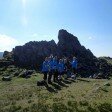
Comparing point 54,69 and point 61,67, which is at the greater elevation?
point 61,67

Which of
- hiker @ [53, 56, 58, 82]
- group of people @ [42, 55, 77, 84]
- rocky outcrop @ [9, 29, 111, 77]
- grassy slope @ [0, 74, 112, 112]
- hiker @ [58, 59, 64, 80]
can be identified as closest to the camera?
grassy slope @ [0, 74, 112, 112]

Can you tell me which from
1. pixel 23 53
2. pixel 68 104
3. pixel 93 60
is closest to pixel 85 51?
pixel 93 60

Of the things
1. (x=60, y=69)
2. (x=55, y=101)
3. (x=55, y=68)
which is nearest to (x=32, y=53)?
(x=60, y=69)

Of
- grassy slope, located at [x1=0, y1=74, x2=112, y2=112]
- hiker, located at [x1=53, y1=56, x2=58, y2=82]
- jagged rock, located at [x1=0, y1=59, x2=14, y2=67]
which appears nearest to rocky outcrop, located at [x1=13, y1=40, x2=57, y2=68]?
jagged rock, located at [x1=0, y1=59, x2=14, y2=67]

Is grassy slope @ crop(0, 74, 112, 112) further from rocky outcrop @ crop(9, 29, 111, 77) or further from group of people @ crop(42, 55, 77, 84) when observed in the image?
rocky outcrop @ crop(9, 29, 111, 77)

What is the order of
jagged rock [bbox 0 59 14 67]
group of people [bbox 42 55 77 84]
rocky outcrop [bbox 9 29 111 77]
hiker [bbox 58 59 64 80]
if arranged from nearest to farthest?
1. group of people [bbox 42 55 77 84]
2. hiker [bbox 58 59 64 80]
3. jagged rock [bbox 0 59 14 67]
4. rocky outcrop [bbox 9 29 111 77]

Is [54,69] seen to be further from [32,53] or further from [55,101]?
[32,53]

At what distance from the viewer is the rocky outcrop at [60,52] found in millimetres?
102188

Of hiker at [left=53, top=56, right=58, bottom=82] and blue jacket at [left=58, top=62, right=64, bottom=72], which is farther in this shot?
blue jacket at [left=58, top=62, right=64, bottom=72]

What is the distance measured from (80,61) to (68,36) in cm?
1861

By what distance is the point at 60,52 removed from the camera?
117 metres

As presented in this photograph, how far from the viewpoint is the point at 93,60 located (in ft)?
414

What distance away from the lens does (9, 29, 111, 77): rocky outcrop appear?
335 feet

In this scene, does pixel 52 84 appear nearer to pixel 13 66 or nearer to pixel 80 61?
pixel 13 66
